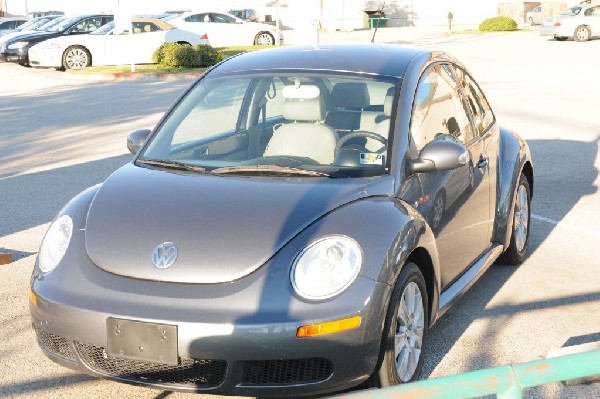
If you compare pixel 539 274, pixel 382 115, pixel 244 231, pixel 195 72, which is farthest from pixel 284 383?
pixel 195 72

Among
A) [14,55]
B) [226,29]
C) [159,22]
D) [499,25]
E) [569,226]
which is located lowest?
[499,25]

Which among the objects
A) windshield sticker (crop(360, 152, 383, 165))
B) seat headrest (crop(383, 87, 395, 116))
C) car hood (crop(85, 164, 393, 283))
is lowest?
car hood (crop(85, 164, 393, 283))

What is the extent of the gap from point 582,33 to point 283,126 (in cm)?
3675

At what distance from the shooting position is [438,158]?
208 inches

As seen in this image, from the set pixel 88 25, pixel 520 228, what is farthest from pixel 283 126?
pixel 88 25

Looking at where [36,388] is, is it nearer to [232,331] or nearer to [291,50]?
[232,331]

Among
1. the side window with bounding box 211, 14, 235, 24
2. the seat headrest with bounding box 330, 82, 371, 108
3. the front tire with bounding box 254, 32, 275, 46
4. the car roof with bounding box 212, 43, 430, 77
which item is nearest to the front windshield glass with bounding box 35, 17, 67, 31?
the side window with bounding box 211, 14, 235, 24

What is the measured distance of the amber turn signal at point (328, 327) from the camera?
14.0 ft

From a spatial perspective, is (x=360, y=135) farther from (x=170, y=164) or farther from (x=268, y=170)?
(x=170, y=164)

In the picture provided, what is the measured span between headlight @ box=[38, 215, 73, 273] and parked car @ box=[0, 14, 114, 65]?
2746cm

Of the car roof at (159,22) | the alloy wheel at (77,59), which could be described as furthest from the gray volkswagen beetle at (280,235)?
the car roof at (159,22)

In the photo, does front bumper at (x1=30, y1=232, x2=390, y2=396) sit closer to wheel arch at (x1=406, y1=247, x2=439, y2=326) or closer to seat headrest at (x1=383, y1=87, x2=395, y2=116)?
wheel arch at (x1=406, y1=247, x2=439, y2=326)

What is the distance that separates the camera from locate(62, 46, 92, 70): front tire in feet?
96.5

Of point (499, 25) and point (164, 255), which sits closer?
point (164, 255)
